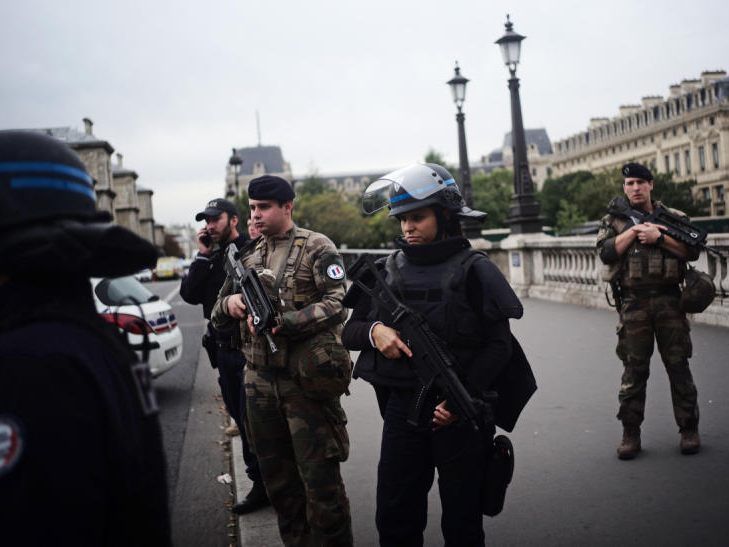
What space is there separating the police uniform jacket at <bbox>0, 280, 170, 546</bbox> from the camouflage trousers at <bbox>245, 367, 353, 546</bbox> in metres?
1.95

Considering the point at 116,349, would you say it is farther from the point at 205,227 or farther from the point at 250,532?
the point at 205,227

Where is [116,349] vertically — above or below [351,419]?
above

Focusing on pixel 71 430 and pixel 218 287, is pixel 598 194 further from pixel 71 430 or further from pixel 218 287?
pixel 71 430

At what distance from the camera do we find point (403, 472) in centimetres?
311

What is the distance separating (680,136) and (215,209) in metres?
99.8

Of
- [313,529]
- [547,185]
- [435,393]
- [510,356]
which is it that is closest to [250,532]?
[313,529]

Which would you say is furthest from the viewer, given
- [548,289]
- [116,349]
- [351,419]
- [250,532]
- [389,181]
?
[548,289]

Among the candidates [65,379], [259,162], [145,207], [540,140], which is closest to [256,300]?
[65,379]

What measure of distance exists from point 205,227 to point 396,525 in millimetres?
2612

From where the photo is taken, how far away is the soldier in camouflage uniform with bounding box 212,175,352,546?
3.53 m

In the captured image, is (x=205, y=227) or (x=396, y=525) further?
(x=205, y=227)

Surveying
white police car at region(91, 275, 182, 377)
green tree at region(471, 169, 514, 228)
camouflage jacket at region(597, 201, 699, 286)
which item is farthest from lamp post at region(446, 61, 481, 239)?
green tree at region(471, 169, 514, 228)

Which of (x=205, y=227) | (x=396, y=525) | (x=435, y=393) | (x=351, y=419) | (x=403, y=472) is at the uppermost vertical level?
(x=205, y=227)

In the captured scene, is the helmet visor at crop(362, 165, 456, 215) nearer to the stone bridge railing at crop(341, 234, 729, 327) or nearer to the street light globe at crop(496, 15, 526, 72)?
the stone bridge railing at crop(341, 234, 729, 327)
